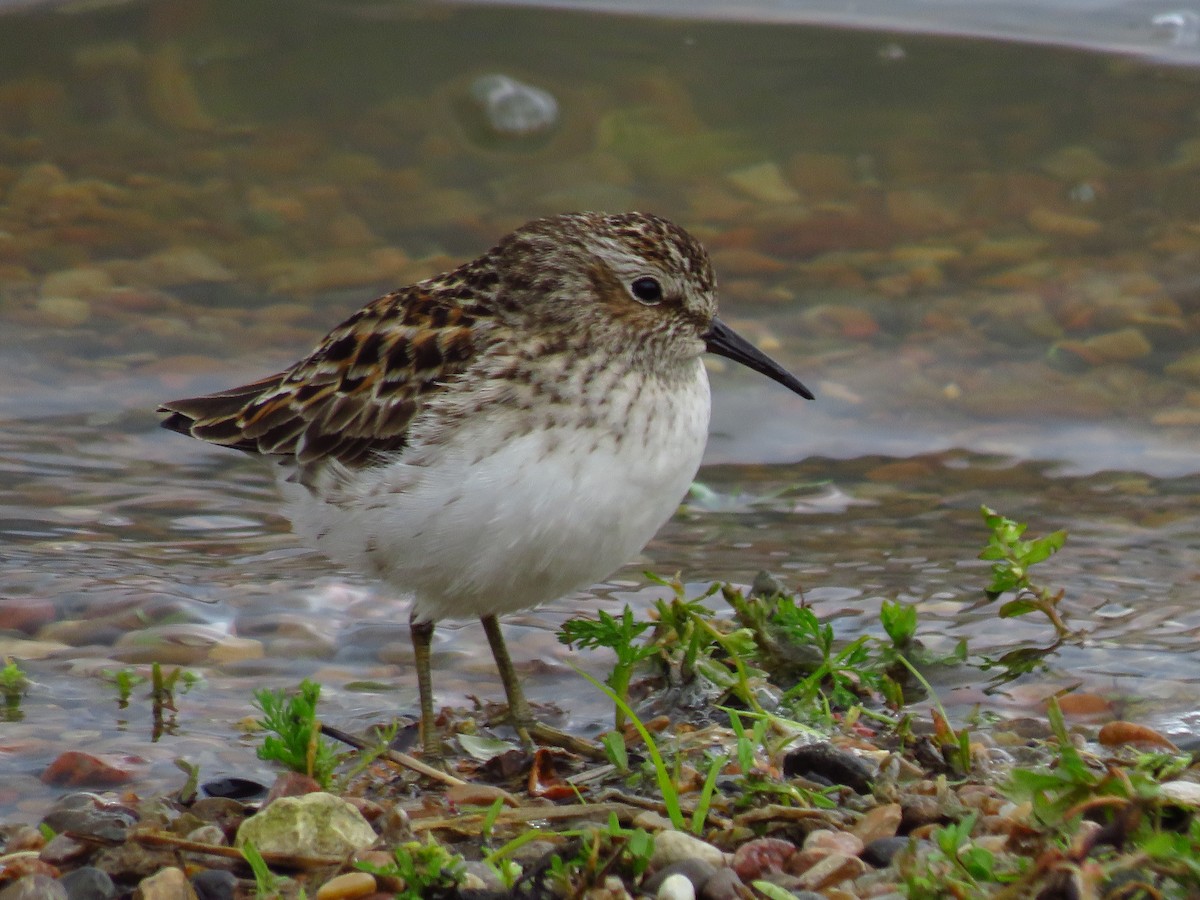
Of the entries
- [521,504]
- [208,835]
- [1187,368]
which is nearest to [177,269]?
[521,504]

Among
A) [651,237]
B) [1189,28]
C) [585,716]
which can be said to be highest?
[1189,28]

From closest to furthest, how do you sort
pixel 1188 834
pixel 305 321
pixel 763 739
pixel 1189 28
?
pixel 1188 834 < pixel 763 739 < pixel 305 321 < pixel 1189 28

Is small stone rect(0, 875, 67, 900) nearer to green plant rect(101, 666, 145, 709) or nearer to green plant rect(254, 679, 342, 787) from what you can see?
green plant rect(254, 679, 342, 787)

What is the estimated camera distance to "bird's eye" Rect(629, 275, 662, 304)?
5.14m

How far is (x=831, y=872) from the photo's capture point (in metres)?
3.62

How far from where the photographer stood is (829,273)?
990 cm

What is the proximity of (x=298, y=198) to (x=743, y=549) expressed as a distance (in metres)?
4.61

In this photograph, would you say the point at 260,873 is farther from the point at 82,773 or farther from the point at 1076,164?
the point at 1076,164

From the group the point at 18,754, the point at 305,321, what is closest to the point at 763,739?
the point at 18,754

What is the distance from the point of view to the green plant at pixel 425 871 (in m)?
3.48

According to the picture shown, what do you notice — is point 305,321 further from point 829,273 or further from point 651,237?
point 651,237

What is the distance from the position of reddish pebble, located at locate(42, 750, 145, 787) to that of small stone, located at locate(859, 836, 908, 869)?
6.97 feet

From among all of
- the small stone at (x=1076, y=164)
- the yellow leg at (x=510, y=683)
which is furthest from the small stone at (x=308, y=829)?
the small stone at (x=1076, y=164)

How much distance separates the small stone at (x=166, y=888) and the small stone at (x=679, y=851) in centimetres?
108
